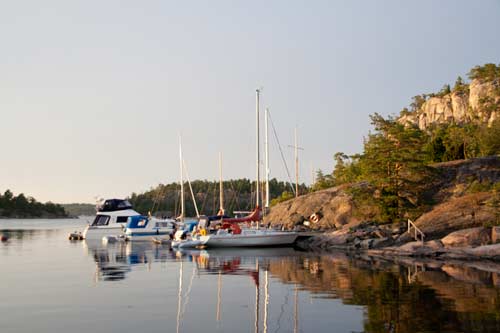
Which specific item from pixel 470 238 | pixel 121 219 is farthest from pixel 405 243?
pixel 121 219

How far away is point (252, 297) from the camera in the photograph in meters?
18.9

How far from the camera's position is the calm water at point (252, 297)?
569 inches

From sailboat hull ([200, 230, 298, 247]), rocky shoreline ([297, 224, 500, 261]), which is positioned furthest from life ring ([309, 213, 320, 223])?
sailboat hull ([200, 230, 298, 247])

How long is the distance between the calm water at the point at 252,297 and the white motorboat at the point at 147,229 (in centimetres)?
2569

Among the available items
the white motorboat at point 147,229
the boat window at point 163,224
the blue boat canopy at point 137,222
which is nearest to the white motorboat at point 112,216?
the blue boat canopy at point 137,222

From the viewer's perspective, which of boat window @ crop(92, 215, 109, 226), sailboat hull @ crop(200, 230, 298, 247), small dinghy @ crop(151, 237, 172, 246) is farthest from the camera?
A: boat window @ crop(92, 215, 109, 226)

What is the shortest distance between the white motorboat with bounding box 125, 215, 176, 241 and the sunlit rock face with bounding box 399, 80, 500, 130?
196 ft

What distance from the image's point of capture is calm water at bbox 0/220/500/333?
14.5 metres

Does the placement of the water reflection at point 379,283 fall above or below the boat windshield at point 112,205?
below

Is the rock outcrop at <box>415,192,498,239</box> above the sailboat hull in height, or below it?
above

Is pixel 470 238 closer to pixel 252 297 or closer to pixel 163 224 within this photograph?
pixel 252 297

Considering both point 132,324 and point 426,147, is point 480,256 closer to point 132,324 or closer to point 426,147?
point 132,324

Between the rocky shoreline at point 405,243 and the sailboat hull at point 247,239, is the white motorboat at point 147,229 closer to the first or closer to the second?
the sailboat hull at point 247,239

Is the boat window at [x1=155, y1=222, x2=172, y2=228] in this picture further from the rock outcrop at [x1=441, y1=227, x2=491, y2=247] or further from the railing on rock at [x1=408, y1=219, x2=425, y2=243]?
the rock outcrop at [x1=441, y1=227, x2=491, y2=247]
